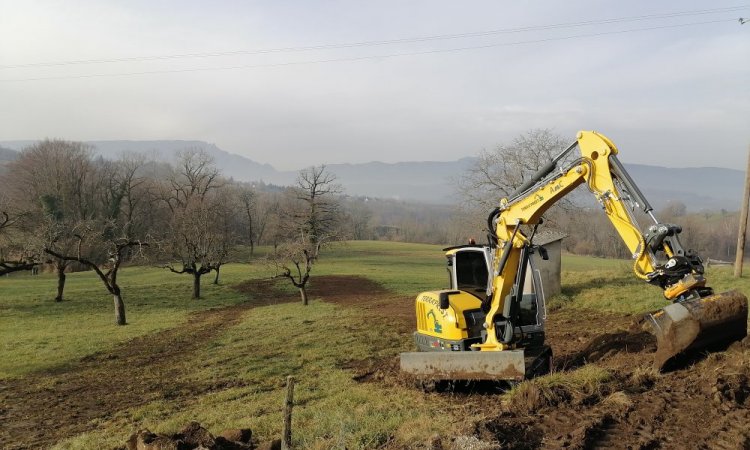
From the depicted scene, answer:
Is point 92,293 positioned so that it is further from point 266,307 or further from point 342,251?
point 342,251

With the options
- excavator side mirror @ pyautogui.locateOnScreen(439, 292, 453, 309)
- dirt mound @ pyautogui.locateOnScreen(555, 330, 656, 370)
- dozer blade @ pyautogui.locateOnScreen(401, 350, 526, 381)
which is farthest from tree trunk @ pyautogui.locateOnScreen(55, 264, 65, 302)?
dirt mound @ pyautogui.locateOnScreen(555, 330, 656, 370)

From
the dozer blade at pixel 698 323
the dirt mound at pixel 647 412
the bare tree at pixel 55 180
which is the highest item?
the bare tree at pixel 55 180

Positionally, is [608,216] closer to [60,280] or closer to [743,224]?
[743,224]

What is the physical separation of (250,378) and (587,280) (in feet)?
61.1

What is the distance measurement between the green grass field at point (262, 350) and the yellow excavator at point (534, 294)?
1104 mm

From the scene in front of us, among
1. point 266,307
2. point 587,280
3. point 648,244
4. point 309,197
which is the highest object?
point 309,197

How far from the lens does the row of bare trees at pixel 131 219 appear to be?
25.2 m

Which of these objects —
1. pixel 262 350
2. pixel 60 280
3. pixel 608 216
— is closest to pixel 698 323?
pixel 608 216

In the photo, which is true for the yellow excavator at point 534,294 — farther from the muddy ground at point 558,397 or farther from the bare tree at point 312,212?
the bare tree at point 312,212

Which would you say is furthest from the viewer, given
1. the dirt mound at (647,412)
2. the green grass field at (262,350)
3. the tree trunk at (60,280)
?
the tree trunk at (60,280)

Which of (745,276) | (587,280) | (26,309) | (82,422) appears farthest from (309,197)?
(82,422)

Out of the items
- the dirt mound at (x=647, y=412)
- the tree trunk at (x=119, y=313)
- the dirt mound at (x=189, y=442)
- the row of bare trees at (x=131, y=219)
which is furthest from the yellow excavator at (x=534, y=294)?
the tree trunk at (x=119, y=313)

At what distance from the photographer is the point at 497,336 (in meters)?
9.12

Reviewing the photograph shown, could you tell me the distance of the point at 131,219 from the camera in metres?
62.1
